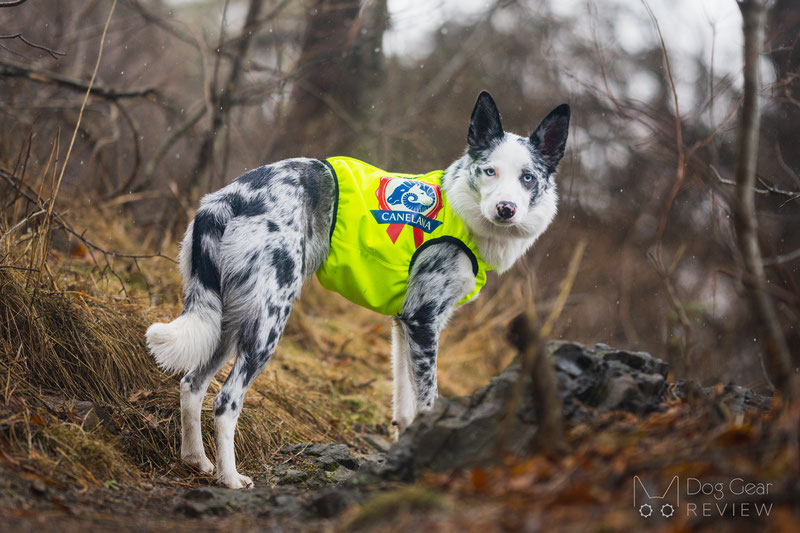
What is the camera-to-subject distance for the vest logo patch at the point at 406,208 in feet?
13.6

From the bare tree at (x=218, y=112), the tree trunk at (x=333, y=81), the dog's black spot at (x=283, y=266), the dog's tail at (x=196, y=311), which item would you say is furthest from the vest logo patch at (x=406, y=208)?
the tree trunk at (x=333, y=81)

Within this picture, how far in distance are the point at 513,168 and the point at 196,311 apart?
83.7 inches

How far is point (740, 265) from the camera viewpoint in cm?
249

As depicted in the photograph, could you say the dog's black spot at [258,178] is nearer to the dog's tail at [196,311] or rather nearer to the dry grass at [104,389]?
the dog's tail at [196,311]

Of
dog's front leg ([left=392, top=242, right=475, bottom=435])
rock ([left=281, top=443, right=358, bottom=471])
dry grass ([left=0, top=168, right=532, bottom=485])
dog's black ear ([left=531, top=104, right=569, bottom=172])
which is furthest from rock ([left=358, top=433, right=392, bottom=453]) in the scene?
dog's black ear ([left=531, top=104, right=569, bottom=172])

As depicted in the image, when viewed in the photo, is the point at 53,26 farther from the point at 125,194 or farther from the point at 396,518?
the point at 396,518

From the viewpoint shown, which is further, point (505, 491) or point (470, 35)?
point (470, 35)

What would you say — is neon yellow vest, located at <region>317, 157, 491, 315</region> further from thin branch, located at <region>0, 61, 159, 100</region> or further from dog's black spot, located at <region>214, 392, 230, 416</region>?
thin branch, located at <region>0, 61, 159, 100</region>

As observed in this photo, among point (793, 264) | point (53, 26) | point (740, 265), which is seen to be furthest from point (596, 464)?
point (53, 26)

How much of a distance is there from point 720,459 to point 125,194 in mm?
7548

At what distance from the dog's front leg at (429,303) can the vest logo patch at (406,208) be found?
0.16 m

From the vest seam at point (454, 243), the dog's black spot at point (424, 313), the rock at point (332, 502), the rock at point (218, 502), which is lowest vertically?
the rock at point (218, 502)

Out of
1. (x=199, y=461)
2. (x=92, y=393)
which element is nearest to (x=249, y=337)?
(x=199, y=461)

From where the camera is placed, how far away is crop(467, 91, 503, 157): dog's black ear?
4.30 metres
